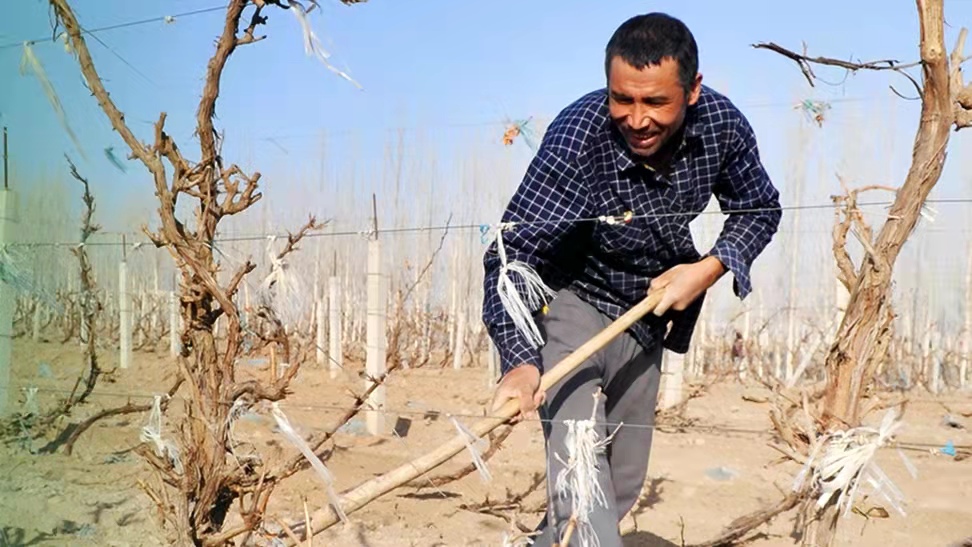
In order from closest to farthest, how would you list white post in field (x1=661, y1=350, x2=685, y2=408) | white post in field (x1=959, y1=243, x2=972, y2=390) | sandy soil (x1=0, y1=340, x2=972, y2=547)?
sandy soil (x1=0, y1=340, x2=972, y2=547), white post in field (x1=661, y1=350, x2=685, y2=408), white post in field (x1=959, y1=243, x2=972, y2=390)

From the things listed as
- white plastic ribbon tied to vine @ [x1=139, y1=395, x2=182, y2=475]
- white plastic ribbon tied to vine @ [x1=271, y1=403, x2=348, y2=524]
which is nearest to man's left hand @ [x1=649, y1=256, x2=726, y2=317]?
white plastic ribbon tied to vine @ [x1=271, y1=403, x2=348, y2=524]

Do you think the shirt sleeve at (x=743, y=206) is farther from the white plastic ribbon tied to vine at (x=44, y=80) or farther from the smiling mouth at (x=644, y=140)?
the white plastic ribbon tied to vine at (x=44, y=80)

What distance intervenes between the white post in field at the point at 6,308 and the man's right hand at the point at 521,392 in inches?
131

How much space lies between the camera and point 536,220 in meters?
2.60

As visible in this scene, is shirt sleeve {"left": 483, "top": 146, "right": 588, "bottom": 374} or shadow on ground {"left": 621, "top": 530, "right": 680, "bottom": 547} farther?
shadow on ground {"left": 621, "top": 530, "right": 680, "bottom": 547}

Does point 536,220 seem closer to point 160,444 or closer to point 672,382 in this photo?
point 160,444

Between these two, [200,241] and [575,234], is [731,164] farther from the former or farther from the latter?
[200,241]

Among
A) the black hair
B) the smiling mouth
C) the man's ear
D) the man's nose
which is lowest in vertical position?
the smiling mouth

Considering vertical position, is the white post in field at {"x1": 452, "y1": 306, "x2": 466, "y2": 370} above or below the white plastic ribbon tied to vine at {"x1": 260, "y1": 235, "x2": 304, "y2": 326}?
below

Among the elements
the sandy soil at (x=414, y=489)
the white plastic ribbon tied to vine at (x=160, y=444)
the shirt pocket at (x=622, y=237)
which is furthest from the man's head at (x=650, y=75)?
the white plastic ribbon tied to vine at (x=160, y=444)

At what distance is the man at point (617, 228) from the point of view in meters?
2.42

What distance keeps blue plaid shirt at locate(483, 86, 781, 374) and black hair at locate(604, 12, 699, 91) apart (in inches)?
9.2

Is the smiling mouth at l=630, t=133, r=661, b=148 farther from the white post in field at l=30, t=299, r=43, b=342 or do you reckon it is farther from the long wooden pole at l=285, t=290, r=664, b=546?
the white post in field at l=30, t=299, r=43, b=342

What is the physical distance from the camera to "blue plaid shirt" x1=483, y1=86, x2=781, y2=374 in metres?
2.62
